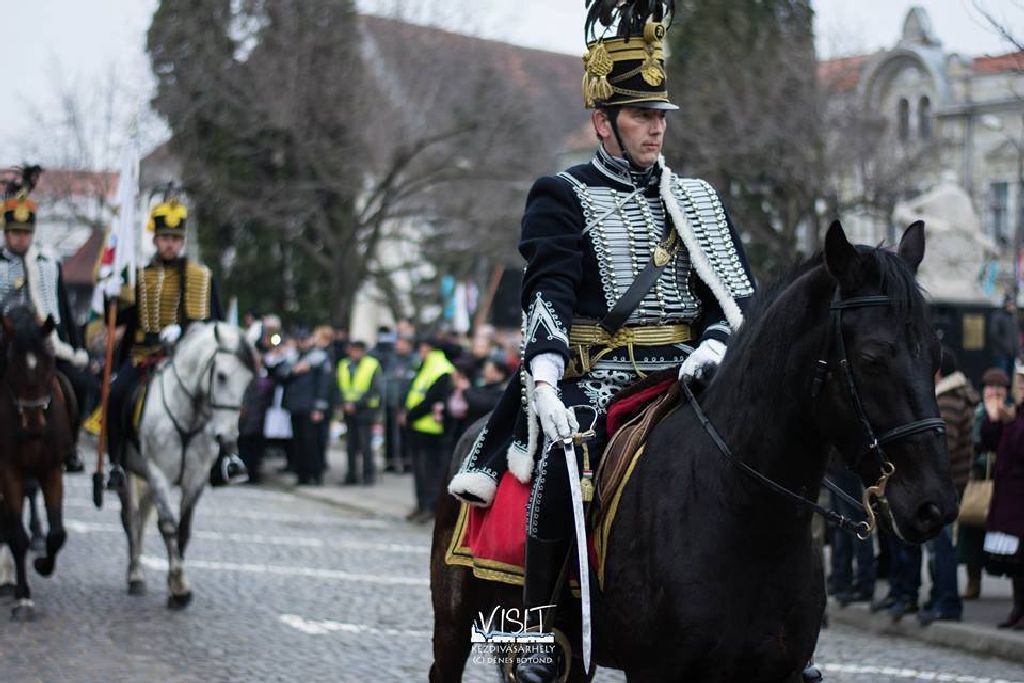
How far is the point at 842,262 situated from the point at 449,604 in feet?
7.76

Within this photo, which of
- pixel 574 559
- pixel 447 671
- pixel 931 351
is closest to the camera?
pixel 931 351

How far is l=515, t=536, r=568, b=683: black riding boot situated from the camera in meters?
5.30

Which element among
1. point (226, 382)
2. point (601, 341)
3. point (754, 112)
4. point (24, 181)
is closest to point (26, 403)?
point (226, 382)

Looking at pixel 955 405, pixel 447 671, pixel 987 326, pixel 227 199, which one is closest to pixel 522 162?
pixel 227 199

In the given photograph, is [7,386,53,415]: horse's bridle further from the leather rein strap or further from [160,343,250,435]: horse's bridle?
the leather rein strap

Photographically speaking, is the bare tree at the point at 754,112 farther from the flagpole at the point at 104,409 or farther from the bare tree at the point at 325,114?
the flagpole at the point at 104,409

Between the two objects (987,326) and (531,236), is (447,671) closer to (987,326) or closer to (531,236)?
(531,236)

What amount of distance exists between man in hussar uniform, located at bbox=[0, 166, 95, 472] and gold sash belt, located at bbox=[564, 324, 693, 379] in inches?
298

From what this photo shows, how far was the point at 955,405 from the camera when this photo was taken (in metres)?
11.2

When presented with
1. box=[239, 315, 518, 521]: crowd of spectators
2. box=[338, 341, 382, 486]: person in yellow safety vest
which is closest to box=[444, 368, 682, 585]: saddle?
box=[239, 315, 518, 521]: crowd of spectators

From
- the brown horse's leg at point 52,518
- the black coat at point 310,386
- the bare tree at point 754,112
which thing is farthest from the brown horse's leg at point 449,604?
the bare tree at point 754,112

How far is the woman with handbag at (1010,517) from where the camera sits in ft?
35.0

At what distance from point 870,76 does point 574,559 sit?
96.8ft

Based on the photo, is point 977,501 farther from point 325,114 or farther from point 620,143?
point 325,114
